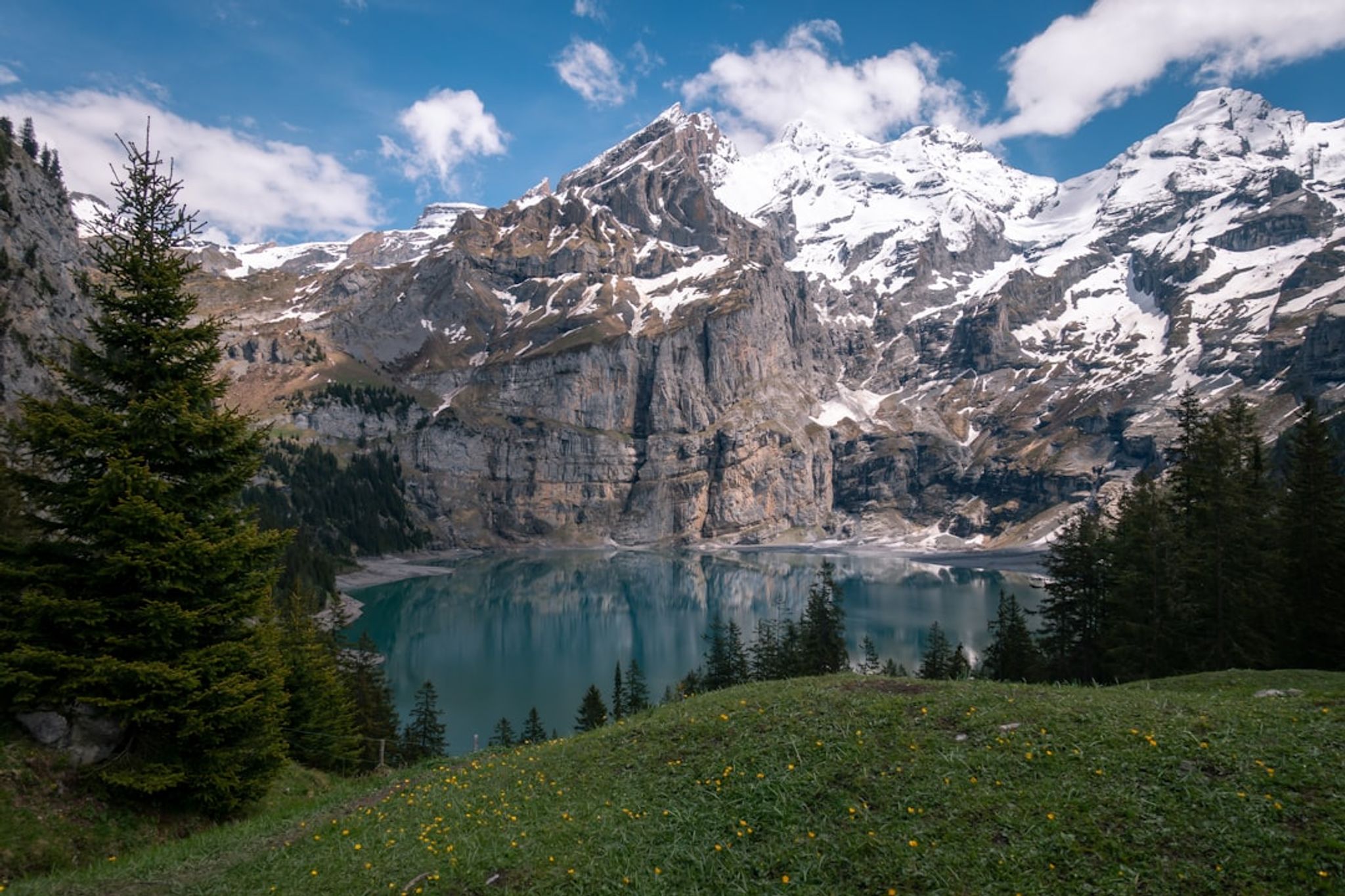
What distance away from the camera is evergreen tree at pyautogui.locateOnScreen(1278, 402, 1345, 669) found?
101ft

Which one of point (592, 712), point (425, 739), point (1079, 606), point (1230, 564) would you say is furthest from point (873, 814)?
point (425, 739)

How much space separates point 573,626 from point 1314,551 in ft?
373

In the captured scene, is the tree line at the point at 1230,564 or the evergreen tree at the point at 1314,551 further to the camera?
the tree line at the point at 1230,564

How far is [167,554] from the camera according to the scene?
625 inches

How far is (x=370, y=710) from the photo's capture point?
45.5 metres

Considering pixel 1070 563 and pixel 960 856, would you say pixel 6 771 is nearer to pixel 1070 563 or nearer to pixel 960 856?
pixel 960 856

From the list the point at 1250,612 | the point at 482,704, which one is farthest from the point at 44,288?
the point at 1250,612

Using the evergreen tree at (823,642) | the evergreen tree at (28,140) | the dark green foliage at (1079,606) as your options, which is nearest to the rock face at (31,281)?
the evergreen tree at (28,140)

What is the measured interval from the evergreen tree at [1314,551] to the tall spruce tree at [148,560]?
39776 mm

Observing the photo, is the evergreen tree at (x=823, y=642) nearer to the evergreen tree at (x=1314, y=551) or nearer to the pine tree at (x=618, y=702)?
the pine tree at (x=618, y=702)

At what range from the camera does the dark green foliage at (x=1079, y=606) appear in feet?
143

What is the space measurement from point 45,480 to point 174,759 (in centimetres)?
700

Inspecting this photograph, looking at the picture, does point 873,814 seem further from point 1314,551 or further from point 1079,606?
point 1079,606

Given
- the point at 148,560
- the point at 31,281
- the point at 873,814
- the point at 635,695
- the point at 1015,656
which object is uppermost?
the point at 31,281
